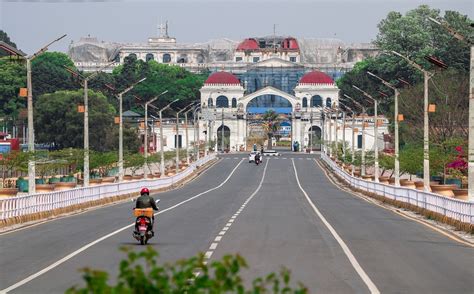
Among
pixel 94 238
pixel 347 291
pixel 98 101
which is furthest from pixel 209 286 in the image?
pixel 98 101

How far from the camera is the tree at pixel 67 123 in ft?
448

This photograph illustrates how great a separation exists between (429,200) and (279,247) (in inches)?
757

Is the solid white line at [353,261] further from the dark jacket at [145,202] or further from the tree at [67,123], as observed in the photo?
the tree at [67,123]

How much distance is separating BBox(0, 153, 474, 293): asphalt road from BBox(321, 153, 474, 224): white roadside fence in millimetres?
1225

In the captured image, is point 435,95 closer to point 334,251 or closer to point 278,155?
point 278,155

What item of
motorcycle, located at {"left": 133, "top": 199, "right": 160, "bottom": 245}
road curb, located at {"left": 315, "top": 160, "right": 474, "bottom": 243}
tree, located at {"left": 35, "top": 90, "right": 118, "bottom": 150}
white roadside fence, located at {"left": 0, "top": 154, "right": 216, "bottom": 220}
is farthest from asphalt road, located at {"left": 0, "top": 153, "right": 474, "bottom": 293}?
tree, located at {"left": 35, "top": 90, "right": 118, "bottom": 150}

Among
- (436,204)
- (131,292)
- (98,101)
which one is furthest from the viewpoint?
(98,101)

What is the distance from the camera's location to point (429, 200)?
4578cm

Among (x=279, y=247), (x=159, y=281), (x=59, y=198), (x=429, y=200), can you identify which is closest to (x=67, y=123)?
(x=59, y=198)

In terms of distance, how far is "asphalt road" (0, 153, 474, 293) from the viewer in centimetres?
2016

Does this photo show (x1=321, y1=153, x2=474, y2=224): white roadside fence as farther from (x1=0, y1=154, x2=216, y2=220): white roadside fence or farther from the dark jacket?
(x1=0, y1=154, x2=216, y2=220): white roadside fence

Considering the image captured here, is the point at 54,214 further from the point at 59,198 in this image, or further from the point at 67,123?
the point at 67,123

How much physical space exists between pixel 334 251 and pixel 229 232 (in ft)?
24.6

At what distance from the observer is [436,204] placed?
143 ft
